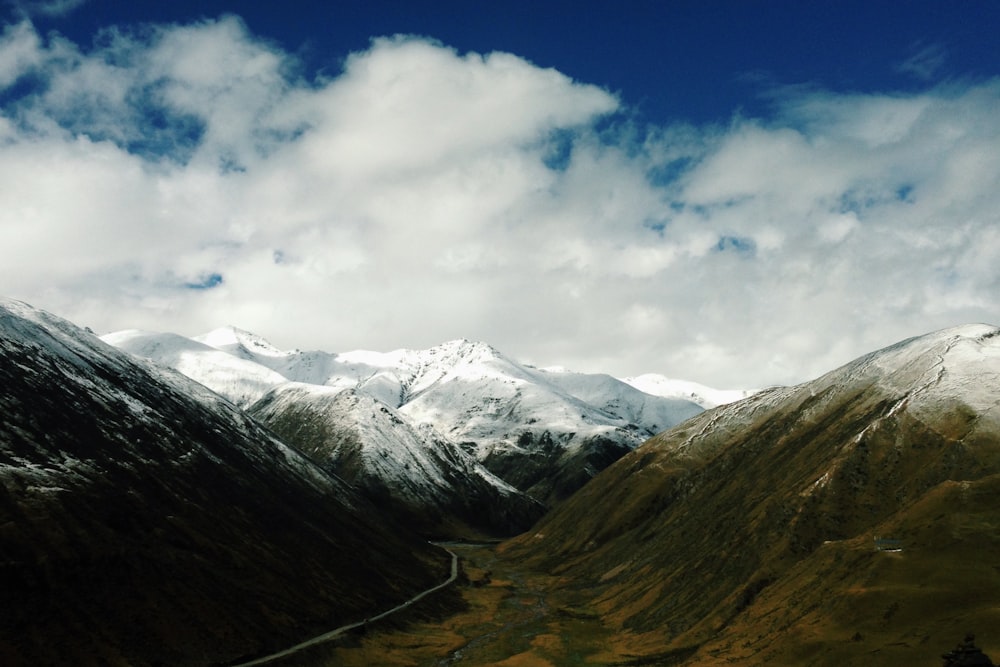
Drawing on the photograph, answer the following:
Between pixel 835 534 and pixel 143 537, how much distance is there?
105 m

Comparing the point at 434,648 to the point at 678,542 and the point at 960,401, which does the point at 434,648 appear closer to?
the point at 678,542

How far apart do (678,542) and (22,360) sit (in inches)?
5612

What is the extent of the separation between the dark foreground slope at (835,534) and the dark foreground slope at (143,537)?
170ft

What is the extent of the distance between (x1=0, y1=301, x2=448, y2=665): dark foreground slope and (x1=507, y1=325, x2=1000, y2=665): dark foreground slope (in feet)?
170

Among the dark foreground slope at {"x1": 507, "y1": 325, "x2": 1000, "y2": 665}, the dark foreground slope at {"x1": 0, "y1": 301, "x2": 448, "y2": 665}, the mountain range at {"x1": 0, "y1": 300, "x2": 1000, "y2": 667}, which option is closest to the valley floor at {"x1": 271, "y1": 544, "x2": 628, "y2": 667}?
the mountain range at {"x1": 0, "y1": 300, "x2": 1000, "y2": 667}

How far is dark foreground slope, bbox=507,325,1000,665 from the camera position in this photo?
2697 inches

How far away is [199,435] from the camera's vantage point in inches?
6973

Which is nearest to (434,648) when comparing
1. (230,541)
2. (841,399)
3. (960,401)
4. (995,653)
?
(230,541)

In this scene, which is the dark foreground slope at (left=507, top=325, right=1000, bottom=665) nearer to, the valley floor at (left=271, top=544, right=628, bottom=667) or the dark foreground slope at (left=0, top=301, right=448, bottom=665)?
the valley floor at (left=271, top=544, right=628, bottom=667)

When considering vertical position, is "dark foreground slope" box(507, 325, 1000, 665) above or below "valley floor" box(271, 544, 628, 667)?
above

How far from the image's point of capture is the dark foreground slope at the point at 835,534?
225ft

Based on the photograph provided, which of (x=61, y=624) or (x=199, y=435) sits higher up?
(x=199, y=435)

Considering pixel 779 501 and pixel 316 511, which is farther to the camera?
pixel 316 511

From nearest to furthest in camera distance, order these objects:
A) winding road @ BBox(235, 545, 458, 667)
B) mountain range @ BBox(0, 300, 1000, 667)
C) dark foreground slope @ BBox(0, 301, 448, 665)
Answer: mountain range @ BBox(0, 300, 1000, 667), dark foreground slope @ BBox(0, 301, 448, 665), winding road @ BBox(235, 545, 458, 667)
